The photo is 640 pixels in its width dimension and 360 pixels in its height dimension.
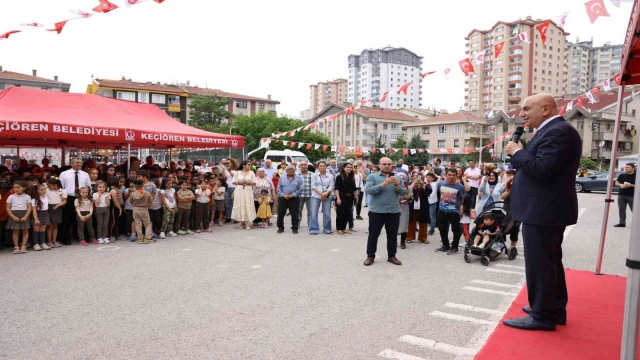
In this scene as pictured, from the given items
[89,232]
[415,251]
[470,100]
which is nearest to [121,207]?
[89,232]

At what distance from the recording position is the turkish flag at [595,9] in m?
6.82

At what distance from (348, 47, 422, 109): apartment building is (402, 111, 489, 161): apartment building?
2652 inches

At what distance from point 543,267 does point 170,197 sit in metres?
7.82

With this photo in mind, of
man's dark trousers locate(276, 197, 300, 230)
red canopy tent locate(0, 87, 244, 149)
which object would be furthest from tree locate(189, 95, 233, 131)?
man's dark trousers locate(276, 197, 300, 230)

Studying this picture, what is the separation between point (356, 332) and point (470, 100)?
9449cm

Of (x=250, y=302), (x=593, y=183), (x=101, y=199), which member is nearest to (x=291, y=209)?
(x=101, y=199)

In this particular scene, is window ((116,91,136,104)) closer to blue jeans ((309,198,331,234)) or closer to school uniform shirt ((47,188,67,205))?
school uniform shirt ((47,188,67,205))

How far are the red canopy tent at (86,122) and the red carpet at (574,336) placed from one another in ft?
29.3

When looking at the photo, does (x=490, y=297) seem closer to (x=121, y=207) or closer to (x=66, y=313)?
(x=66, y=313)

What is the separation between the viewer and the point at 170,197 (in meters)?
9.42

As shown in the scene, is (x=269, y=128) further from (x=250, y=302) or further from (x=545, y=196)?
(x=545, y=196)

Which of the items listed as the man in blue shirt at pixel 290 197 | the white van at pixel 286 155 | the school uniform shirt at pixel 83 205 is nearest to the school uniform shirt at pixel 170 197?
the school uniform shirt at pixel 83 205

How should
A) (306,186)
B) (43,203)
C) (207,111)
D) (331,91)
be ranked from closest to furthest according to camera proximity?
(43,203) < (306,186) < (207,111) < (331,91)

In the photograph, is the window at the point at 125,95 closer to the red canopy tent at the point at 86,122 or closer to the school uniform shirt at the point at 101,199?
the red canopy tent at the point at 86,122
